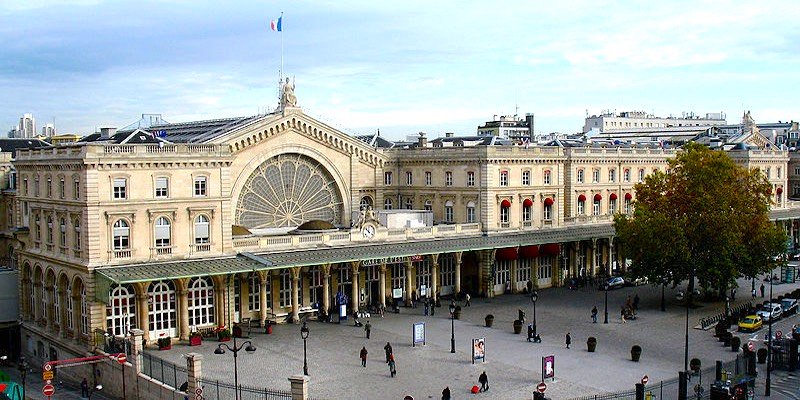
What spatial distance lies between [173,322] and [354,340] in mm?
11869

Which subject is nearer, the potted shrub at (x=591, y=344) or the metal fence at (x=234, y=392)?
the metal fence at (x=234, y=392)

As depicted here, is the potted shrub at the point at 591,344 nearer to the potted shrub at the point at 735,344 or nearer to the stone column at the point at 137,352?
the potted shrub at the point at 735,344

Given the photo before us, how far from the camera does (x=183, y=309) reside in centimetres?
5541

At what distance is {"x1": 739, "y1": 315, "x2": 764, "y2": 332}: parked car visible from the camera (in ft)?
191

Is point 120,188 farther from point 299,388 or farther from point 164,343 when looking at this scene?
point 299,388

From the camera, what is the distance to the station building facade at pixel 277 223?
5381 centimetres

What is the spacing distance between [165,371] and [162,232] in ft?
39.2

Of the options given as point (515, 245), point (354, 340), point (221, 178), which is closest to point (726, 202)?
point (515, 245)

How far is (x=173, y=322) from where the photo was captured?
5612 cm

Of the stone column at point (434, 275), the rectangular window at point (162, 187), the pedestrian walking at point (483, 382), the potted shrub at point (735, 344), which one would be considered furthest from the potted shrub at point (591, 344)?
the rectangular window at point (162, 187)

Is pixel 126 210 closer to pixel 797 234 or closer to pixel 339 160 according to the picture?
pixel 339 160

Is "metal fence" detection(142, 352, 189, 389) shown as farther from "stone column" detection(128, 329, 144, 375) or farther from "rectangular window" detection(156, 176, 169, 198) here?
"rectangular window" detection(156, 176, 169, 198)

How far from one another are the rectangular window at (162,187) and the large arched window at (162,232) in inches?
60.7

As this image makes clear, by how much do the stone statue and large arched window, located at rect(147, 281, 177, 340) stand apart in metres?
19.6
